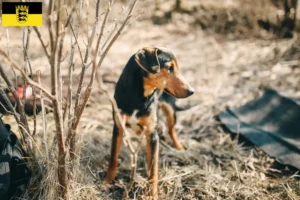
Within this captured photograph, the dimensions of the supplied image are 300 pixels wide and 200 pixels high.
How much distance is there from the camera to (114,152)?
3025mm

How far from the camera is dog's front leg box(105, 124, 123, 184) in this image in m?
2.98

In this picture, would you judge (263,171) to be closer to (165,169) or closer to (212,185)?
(212,185)

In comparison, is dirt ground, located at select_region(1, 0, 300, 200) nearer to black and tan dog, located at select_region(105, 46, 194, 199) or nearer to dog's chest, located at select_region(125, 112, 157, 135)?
black and tan dog, located at select_region(105, 46, 194, 199)

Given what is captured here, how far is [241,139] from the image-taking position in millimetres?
3994

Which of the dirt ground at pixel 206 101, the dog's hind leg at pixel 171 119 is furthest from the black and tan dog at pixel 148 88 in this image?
the dog's hind leg at pixel 171 119

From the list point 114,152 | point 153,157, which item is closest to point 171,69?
point 153,157

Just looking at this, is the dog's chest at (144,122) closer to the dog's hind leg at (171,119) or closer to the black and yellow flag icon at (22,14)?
the dog's hind leg at (171,119)

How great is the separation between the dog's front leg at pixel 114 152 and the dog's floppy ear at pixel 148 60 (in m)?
0.69

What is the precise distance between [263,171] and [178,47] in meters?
4.07

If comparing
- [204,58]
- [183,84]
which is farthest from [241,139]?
[204,58]

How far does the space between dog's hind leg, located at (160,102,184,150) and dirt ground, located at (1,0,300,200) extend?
116 millimetres

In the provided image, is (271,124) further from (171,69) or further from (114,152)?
(114,152)

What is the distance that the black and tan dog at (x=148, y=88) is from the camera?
8.63ft

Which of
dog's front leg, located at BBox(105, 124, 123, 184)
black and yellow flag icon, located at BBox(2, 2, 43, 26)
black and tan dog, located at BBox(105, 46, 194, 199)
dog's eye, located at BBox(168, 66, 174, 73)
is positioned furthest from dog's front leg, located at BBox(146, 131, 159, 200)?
black and yellow flag icon, located at BBox(2, 2, 43, 26)
